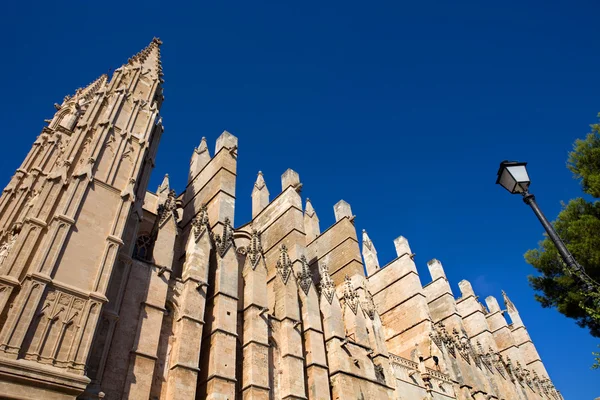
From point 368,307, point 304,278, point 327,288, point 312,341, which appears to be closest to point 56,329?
point 312,341

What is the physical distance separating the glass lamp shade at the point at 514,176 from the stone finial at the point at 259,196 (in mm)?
17086

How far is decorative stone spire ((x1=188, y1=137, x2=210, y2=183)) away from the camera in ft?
72.2

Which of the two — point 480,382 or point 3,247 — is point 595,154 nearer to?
point 480,382

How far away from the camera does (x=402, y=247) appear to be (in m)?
25.2

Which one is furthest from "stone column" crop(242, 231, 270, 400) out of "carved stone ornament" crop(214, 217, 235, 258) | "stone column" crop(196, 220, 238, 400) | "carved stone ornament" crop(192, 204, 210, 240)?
"carved stone ornament" crop(192, 204, 210, 240)

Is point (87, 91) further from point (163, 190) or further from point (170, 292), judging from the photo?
point (170, 292)

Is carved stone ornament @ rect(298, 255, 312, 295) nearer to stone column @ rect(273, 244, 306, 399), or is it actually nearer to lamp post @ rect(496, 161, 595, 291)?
stone column @ rect(273, 244, 306, 399)

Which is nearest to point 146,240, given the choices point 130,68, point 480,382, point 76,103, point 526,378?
point 130,68

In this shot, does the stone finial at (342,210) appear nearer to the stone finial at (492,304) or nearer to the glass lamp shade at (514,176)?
the glass lamp shade at (514,176)

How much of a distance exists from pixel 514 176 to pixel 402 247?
19659mm

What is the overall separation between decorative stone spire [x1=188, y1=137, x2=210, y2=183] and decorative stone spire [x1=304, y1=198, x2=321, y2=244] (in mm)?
6860

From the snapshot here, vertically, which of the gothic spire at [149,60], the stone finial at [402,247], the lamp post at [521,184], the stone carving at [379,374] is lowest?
the lamp post at [521,184]

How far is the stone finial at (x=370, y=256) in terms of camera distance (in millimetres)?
26859

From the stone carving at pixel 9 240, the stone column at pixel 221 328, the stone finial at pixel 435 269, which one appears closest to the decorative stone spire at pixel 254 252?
the stone column at pixel 221 328
